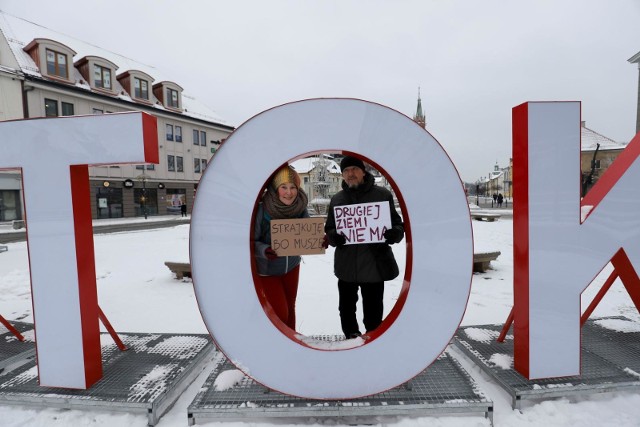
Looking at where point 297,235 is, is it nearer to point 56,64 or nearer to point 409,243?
point 409,243

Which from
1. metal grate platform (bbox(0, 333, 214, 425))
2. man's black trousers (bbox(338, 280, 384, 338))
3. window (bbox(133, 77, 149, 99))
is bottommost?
metal grate platform (bbox(0, 333, 214, 425))

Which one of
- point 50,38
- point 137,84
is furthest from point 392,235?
point 50,38

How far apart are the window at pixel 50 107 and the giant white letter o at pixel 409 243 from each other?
2169cm

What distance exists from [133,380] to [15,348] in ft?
5.12

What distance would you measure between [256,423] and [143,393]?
0.83 m

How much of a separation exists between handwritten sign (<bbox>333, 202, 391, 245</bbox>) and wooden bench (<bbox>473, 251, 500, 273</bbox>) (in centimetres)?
413

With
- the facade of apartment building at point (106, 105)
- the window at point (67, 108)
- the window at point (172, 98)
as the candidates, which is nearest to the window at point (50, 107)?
the facade of apartment building at point (106, 105)

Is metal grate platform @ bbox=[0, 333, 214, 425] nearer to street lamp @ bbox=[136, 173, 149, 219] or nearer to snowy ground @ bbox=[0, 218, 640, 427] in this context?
snowy ground @ bbox=[0, 218, 640, 427]

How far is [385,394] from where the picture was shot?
229cm

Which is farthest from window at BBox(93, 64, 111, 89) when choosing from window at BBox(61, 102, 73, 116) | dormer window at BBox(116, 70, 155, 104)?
window at BBox(61, 102, 73, 116)

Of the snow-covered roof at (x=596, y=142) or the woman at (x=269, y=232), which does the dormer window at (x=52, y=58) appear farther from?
the snow-covered roof at (x=596, y=142)

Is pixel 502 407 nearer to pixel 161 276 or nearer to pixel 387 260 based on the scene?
pixel 387 260

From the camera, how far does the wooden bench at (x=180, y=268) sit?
564cm

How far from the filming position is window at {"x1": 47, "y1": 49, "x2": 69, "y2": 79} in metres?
18.2
